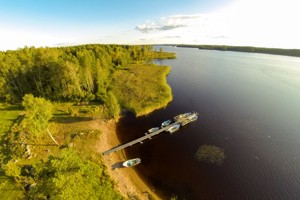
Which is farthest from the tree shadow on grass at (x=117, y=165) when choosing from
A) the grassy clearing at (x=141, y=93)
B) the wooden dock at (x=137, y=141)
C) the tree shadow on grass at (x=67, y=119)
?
the grassy clearing at (x=141, y=93)

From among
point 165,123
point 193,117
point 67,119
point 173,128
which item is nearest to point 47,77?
point 67,119

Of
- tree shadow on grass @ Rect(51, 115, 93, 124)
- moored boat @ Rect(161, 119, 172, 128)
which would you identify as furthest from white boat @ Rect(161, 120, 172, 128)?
tree shadow on grass @ Rect(51, 115, 93, 124)

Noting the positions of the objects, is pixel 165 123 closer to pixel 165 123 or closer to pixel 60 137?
pixel 165 123

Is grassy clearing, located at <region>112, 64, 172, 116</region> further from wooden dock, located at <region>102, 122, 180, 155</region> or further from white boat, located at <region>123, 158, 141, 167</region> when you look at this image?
white boat, located at <region>123, 158, 141, 167</region>

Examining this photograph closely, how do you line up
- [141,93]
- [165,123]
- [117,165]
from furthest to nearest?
1. [141,93]
2. [165,123]
3. [117,165]

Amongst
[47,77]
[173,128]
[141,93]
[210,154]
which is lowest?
[210,154]

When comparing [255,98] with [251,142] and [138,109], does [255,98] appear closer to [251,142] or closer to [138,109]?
[251,142]

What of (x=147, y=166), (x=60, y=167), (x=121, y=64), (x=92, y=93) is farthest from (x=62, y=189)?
(x=121, y=64)
